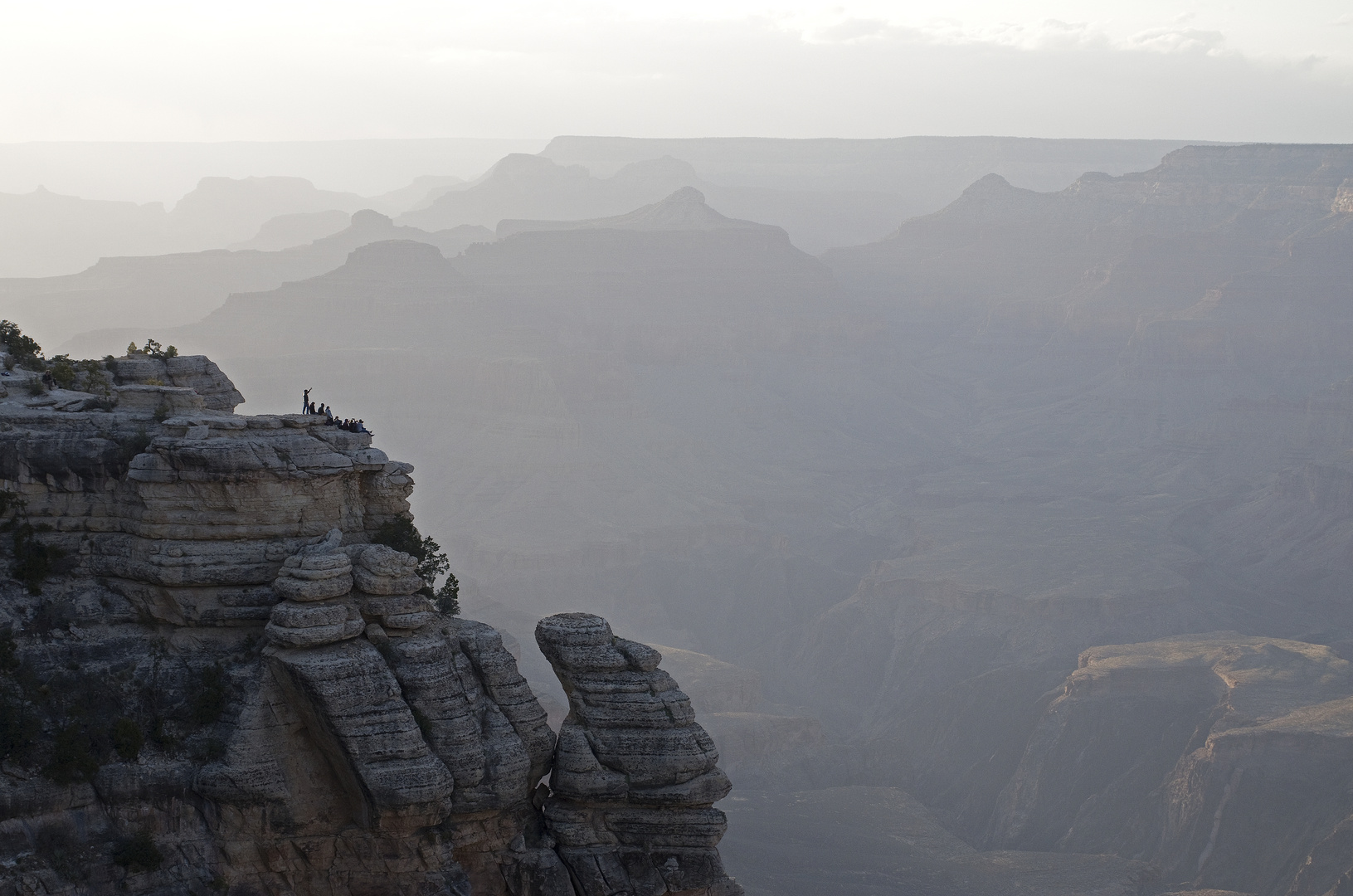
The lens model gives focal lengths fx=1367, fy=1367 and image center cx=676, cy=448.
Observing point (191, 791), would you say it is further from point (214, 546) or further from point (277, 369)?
point (277, 369)

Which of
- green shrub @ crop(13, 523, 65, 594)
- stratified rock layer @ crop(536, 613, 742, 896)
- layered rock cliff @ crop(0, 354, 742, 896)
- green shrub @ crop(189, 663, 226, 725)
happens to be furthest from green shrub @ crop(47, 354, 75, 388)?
stratified rock layer @ crop(536, 613, 742, 896)

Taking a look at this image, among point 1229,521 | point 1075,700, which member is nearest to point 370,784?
point 1075,700

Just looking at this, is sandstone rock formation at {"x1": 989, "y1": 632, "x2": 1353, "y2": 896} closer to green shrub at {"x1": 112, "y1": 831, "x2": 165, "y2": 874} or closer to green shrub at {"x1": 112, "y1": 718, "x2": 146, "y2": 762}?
green shrub at {"x1": 112, "y1": 831, "x2": 165, "y2": 874}

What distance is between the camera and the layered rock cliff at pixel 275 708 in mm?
26156

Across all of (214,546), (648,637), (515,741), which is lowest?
(648,637)

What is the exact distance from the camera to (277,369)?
154875 millimetres

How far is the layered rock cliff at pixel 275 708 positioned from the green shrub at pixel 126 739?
1.6 inches

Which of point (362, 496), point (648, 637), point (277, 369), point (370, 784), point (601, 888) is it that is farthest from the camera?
point (277, 369)

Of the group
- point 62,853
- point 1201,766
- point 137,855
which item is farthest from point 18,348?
point 1201,766

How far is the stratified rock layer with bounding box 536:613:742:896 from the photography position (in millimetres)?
28250

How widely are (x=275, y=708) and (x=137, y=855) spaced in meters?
3.62

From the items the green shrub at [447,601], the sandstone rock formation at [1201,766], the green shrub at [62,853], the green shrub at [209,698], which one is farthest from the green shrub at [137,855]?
the sandstone rock formation at [1201,766]

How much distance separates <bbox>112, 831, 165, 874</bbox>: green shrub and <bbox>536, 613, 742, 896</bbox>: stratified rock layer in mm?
7710

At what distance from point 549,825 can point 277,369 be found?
13424cm
